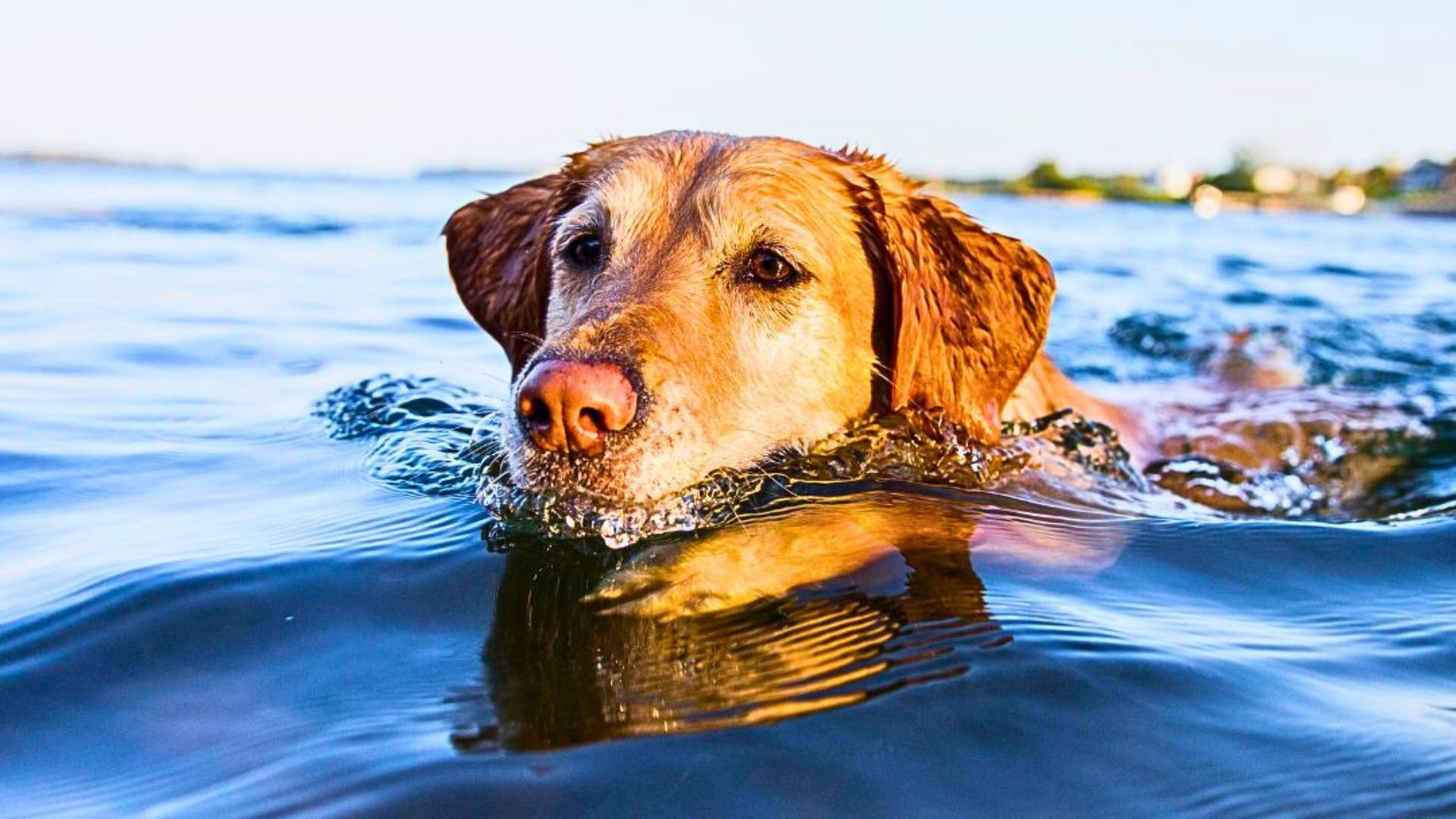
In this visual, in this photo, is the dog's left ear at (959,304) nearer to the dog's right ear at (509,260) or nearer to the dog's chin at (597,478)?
the dog's right ear at (509,260)

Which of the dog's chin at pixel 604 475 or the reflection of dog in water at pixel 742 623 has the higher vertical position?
the dog's chin at pixel 604 475

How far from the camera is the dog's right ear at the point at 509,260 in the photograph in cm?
504

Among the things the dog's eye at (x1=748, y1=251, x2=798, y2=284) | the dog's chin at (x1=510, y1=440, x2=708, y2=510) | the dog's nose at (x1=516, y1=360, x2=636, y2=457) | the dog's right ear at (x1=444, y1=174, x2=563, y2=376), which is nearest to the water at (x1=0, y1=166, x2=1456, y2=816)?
the dog's chin at (x1=510, y1=440, x2=708, y2=510)

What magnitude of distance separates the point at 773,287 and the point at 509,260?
1363mm

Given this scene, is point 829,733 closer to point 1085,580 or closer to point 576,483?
point 576,483

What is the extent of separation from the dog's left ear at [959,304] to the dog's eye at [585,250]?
0.98 m

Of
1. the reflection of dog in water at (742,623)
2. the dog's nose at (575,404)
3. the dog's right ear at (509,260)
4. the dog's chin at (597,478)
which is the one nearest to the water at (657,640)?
the reflection of dog in water at (742,623)

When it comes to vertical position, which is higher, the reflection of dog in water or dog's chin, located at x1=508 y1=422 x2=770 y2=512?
dog's chin, located at x1=508 y1=422 x2=770 y2=512

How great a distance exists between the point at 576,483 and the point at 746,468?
2.56ft

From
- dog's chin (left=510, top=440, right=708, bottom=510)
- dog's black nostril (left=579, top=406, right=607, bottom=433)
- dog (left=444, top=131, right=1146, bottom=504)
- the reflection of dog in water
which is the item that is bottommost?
the reflection of dog in water

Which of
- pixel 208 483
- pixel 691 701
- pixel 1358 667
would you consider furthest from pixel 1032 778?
pixel 208 483

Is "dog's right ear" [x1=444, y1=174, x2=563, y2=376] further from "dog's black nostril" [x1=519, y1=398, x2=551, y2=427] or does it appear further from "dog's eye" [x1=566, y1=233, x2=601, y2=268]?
"dog's black nostril" [x1=519, y1=398, x2=551, y2=427]

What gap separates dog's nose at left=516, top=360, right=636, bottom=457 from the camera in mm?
3299

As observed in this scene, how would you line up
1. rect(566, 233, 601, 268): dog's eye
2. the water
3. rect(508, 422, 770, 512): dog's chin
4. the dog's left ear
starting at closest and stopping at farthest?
the water
rect(508, 422, 770, 512): dog's chin
rect(566, 233, 601, 268): dog's eye
the dog's left ear
